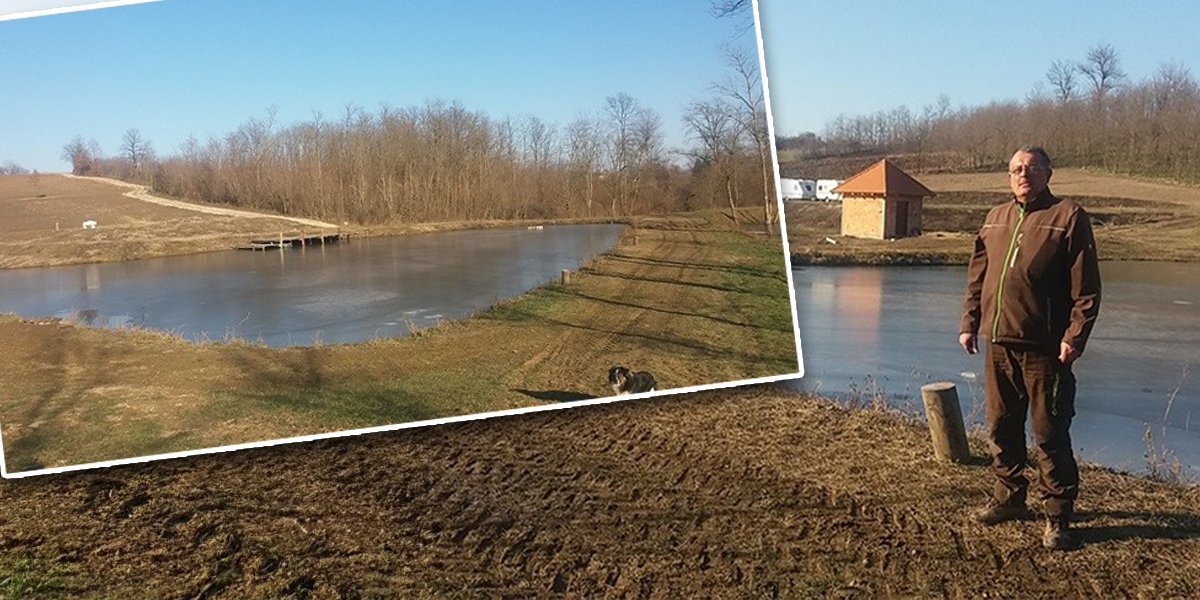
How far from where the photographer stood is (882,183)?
6520mm

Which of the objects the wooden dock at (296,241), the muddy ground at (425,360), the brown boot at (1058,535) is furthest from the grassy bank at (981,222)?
the wooden dock at (296,241)

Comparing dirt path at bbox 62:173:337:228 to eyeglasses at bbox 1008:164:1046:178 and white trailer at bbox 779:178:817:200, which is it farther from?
eyeglasses at bbox 1008:164:1046:178

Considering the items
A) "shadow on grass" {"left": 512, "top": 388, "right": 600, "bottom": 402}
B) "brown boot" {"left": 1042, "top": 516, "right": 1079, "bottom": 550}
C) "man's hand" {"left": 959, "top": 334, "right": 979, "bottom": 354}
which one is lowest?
"brown boot" {"left": 1042, "top": 516, "right": 1079, "bottom": 550}

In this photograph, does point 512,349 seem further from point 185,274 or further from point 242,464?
point 242,464

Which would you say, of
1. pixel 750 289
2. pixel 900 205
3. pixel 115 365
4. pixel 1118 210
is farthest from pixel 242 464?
pixel 1118 210

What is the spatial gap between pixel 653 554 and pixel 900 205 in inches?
164

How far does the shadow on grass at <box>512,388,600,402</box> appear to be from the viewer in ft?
13.8

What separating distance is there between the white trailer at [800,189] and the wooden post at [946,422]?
5.10 ft

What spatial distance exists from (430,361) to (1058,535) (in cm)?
308

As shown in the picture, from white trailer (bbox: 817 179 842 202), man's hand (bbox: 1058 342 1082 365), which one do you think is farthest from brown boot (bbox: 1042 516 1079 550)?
white trailer (bbox: 817 179 842 202)

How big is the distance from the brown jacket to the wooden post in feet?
4.45

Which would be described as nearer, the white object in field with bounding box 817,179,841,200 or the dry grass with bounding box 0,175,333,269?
the dry grass with bounding box 0,175,333,269

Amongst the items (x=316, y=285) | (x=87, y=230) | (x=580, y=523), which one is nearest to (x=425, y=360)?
(x=316, y=285)

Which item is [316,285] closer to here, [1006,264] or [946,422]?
[1006,264]
